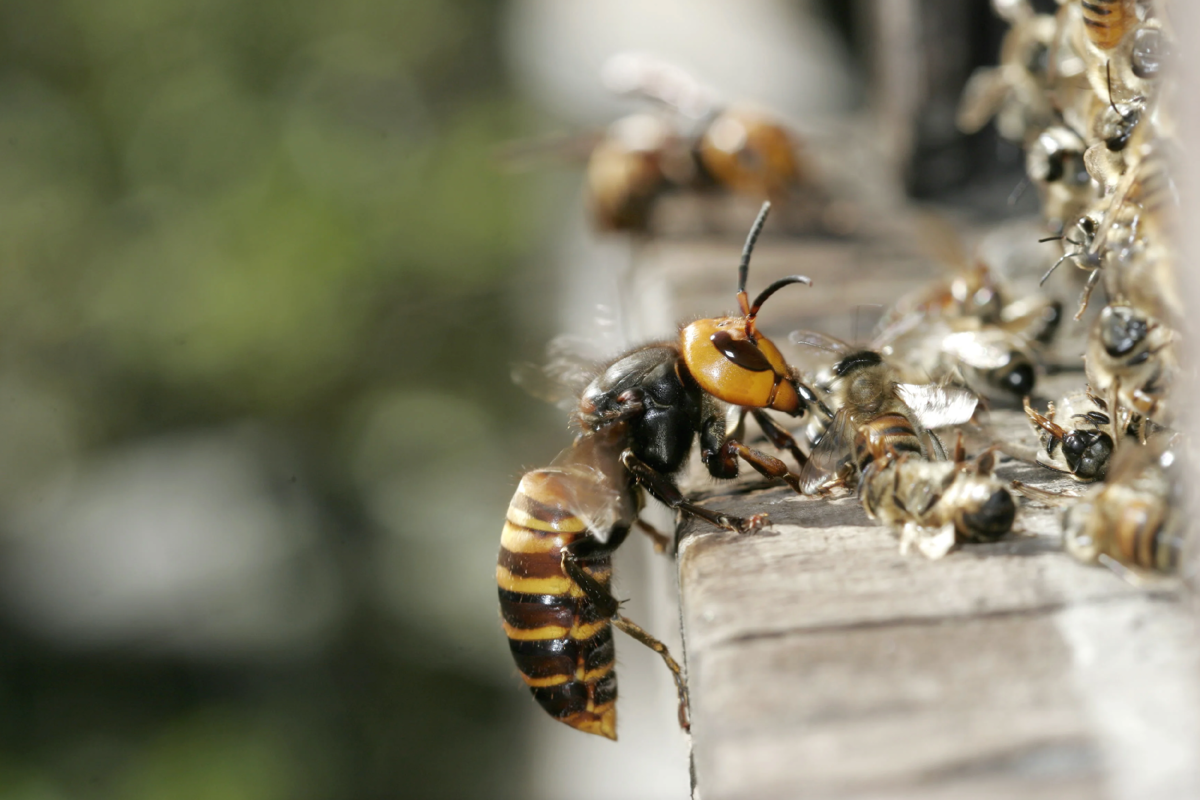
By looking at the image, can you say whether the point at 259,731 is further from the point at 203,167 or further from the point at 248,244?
the point at 203,167

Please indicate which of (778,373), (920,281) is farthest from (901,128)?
(778,373)

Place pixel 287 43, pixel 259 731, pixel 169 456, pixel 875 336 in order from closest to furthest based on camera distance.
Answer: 1. pixel 875 336
2. pixel 259 731
3. pixel 169 456
4. pixel 287 43

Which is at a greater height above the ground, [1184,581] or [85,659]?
[1184,581]

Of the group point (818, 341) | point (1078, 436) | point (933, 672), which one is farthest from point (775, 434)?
point (933, 672)

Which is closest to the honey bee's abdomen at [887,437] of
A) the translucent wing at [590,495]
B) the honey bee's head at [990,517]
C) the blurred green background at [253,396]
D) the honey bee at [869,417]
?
the honey bee at [869,417]

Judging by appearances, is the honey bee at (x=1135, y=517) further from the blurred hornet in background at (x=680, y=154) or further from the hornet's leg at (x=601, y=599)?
the blurred hornet in background at (x=680, y=154)

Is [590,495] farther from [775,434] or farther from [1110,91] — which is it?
[1110,91]
